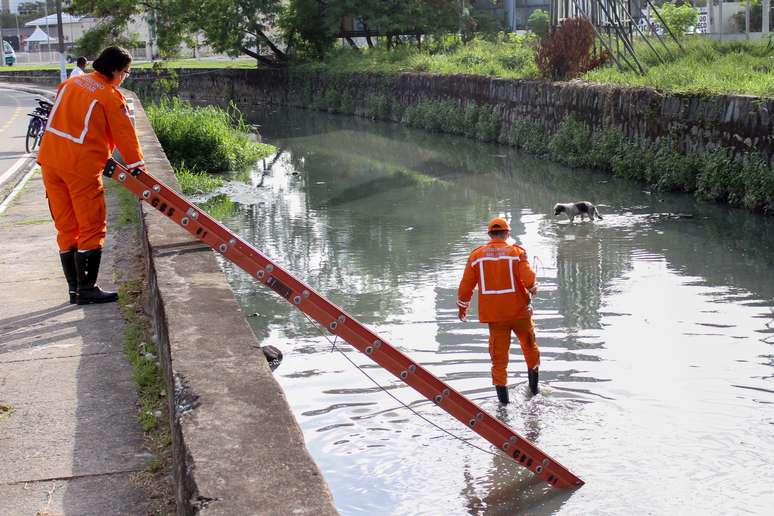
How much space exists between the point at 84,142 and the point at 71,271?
3.12ft

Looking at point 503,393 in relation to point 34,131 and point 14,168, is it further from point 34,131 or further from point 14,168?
point 34,131

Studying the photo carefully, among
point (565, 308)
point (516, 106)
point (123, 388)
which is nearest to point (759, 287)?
point (565, 308)

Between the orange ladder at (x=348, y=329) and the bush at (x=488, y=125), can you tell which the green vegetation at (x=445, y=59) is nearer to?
the bush at (x=488, y=125)

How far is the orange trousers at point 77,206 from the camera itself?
7812 mm

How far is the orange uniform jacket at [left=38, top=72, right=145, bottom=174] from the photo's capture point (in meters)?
7.71

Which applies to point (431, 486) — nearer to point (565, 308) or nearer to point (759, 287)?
point (565, 308)

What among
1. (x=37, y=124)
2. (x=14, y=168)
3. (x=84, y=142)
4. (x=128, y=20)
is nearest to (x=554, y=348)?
(x=84, y=142)

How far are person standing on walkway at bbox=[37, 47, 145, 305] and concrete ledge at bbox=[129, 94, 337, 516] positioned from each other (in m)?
1.32

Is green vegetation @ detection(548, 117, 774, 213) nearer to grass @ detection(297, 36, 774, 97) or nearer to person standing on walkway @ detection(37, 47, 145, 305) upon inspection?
grass @ detection(297, 36, 774, 97)

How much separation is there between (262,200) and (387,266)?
6433mm

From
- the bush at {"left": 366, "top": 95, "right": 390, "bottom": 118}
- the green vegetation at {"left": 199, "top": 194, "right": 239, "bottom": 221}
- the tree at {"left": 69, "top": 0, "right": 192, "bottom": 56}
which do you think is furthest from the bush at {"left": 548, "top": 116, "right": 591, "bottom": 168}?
the tree at {"left": 69, "top": 0, "right": 192, "bottom": 56}

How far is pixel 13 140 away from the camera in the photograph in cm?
2517

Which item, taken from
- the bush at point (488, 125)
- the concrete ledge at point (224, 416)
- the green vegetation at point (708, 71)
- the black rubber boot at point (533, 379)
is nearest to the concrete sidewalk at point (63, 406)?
the concrete ledge at point (224, 416)

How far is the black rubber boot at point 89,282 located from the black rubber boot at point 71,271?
0.08 meters
